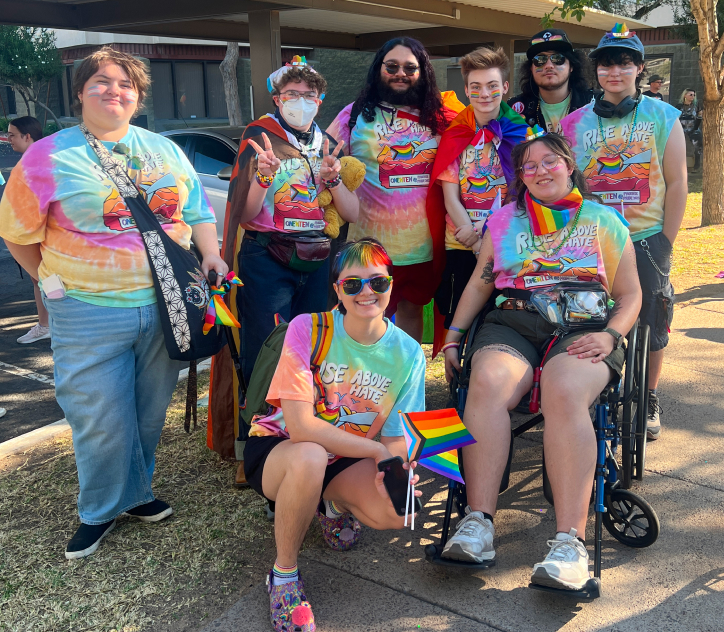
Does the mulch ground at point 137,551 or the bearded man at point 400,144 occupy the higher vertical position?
the bearded man at point 400,144

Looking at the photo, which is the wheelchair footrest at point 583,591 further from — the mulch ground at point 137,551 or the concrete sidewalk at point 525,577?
the mulch ground at point 137,551

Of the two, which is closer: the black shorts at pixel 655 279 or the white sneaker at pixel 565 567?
the white sneaker at pixel 565 567

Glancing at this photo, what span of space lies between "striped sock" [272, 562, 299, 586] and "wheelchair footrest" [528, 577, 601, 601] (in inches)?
29.6

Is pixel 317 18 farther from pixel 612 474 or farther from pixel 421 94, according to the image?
pixel 612 474

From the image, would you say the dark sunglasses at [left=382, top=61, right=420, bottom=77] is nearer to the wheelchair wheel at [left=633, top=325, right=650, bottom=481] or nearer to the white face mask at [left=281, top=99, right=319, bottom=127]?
the white face mask at [left=281, top=99, right=319, bottom=127]

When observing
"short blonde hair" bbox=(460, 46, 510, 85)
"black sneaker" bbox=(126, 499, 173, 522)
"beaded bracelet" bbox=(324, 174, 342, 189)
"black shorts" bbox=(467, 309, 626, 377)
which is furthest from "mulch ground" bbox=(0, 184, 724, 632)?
"short blonde hair" bbox=(460, 46, 510, 85)

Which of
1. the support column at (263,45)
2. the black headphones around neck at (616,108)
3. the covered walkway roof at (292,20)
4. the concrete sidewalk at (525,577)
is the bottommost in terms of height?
the concrete sidewalk at (525,577)

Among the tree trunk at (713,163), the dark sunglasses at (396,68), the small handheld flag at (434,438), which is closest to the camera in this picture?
the small handheld flag at (434,438)

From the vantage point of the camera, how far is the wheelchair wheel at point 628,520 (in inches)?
102

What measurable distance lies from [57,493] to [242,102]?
23443 mm

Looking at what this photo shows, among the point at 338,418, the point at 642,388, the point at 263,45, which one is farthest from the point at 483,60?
the point at 263,45

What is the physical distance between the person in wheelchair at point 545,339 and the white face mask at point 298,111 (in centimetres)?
86

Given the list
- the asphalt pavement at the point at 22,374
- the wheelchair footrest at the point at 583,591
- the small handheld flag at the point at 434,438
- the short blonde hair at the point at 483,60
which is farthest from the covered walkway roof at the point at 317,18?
the wheelchair footrest at the point at 583,591

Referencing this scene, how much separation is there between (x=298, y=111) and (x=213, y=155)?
16.2ft
